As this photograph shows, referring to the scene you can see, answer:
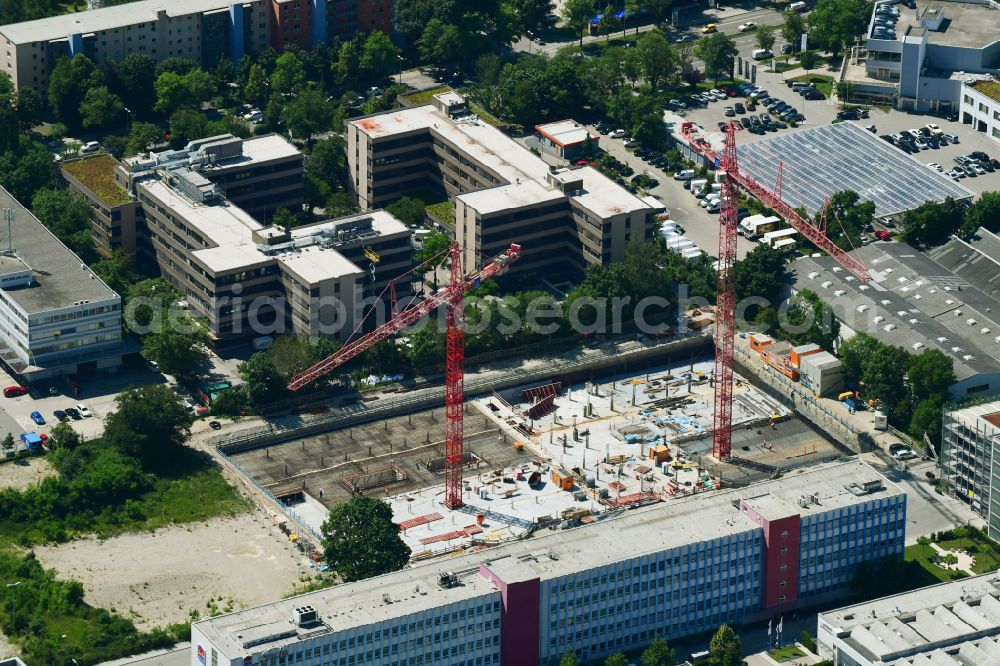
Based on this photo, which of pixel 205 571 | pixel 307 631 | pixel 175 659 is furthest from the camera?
pixel 205 571

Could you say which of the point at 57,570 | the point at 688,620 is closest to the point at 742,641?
the point at 688,620

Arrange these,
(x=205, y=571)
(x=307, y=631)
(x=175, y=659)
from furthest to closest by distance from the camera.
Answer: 1. (x=205, y=571)
2. (x=175, y=659)
3. (x=307, y=631)

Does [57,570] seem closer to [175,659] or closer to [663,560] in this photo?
[175,659]

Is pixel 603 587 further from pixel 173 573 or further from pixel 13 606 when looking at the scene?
pixel 13 606

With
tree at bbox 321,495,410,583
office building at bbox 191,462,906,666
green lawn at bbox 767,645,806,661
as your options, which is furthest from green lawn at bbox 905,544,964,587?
tree at bbox 321,495,410,583

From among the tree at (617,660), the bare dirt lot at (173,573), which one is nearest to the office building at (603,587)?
the tree at (617,660)

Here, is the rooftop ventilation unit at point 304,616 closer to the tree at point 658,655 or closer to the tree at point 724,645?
the tree at point 658,655
